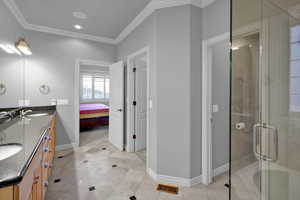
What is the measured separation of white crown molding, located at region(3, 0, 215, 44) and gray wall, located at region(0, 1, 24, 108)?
13cm

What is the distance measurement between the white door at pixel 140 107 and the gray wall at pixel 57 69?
52.8 inches

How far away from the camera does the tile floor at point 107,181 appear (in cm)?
177

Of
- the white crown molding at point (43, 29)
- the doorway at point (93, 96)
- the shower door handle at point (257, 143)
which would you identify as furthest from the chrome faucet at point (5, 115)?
the shower door handle at point (257, 143)

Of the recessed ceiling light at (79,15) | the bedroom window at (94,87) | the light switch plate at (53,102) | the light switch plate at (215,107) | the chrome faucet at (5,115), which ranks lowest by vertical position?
the chrome faucet at (5,115)

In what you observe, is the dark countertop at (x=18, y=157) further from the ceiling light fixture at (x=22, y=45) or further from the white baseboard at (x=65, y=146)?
the white baseboard at (x=65, y=146)

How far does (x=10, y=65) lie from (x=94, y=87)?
4.86 meters

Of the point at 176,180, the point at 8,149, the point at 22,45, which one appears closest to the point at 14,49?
the point at 22,45

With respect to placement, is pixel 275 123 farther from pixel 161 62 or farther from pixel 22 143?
pixel 22 143

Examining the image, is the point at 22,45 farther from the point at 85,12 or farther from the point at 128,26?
the point at 128,26

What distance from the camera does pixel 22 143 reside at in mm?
1108

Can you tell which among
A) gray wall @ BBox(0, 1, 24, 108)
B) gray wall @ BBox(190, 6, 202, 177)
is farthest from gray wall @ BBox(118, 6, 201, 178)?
gray wall @ BBox(0, 1, 24, 108)

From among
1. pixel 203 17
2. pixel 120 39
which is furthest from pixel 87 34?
pixel 203 17

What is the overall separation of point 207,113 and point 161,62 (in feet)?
3.26

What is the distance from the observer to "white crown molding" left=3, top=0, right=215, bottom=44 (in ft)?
6.42
